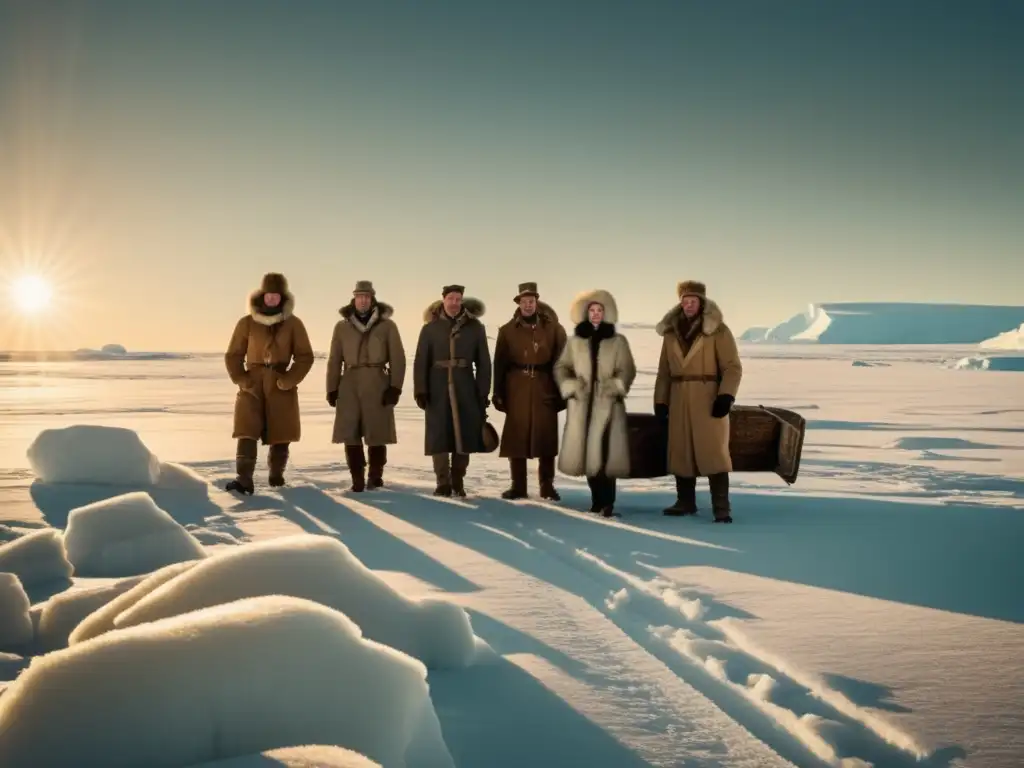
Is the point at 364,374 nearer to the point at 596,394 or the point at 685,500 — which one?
the point at 596,394

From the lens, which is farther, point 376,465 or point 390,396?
point 376,465

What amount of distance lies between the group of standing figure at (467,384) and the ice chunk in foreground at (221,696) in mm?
4961

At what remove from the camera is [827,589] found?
4.25m

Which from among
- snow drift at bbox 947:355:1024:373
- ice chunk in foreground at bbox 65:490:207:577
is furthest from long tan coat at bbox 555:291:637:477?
snow drift at bbox 947:355:1024:373

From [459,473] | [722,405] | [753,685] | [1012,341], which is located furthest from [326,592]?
[1012,341]

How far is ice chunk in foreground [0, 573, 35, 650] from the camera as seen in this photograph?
10.4ft

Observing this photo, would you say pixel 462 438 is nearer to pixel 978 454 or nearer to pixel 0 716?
pixel 0 716

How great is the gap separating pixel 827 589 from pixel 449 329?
Result: 15.2ft

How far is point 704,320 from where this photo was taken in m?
6.62

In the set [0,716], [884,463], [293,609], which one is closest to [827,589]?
[293,609]

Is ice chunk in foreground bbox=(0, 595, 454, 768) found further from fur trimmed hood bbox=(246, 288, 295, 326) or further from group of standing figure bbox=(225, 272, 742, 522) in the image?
fur trimmed hood bbox=(246, 288, 295, 326)

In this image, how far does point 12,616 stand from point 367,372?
205 inches

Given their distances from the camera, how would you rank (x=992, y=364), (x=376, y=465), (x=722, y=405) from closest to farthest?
(x=722, y=405) < (x=376, y=465) < (x=992, y=364)


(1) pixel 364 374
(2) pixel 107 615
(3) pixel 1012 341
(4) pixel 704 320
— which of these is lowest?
(2) pixel 107 615
